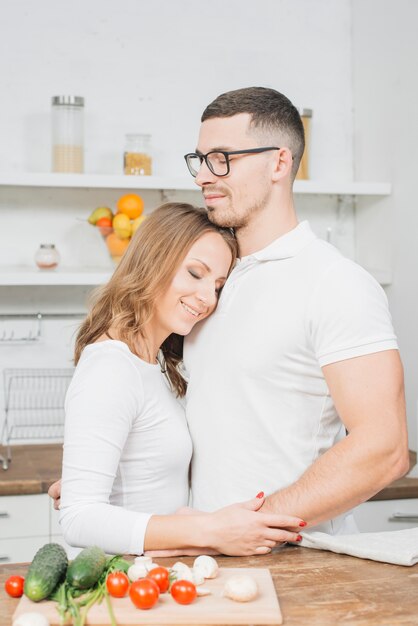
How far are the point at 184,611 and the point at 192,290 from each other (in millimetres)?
705

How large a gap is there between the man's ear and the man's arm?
1.47 feet

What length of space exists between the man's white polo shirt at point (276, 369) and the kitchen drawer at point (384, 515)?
0.90m

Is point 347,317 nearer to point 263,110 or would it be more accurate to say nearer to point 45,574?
point 263,110

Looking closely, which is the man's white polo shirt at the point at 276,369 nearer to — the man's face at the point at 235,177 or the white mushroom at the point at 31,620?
the man's face at the point at 235,177

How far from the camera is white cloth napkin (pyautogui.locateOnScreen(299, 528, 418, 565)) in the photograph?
55.4 inches

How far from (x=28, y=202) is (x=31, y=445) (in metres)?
0.86

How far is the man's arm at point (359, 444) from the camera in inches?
57.9

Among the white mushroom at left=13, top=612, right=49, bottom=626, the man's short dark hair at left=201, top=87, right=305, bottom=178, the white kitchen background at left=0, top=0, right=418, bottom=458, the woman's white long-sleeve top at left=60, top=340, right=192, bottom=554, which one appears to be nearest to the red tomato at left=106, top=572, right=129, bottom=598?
the white mushroom at left=13, top=612, right=49, bottom=626

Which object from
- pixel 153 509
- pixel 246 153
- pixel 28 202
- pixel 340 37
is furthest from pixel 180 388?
pixel 340 37

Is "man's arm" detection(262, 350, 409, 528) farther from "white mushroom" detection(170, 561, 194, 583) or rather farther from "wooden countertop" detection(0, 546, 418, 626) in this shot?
"white mushroom" detection(170, 561, 194, 583)

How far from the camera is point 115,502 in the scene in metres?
1.63

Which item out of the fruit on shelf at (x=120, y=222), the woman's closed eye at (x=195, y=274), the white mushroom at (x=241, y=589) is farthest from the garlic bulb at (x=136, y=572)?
the fruit on shelf at (x=120, y=222)

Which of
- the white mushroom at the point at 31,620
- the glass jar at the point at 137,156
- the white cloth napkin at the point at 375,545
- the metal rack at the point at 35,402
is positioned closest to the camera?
the white mushroom at the point at 31,620

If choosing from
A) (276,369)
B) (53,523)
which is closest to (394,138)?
(276,369)
